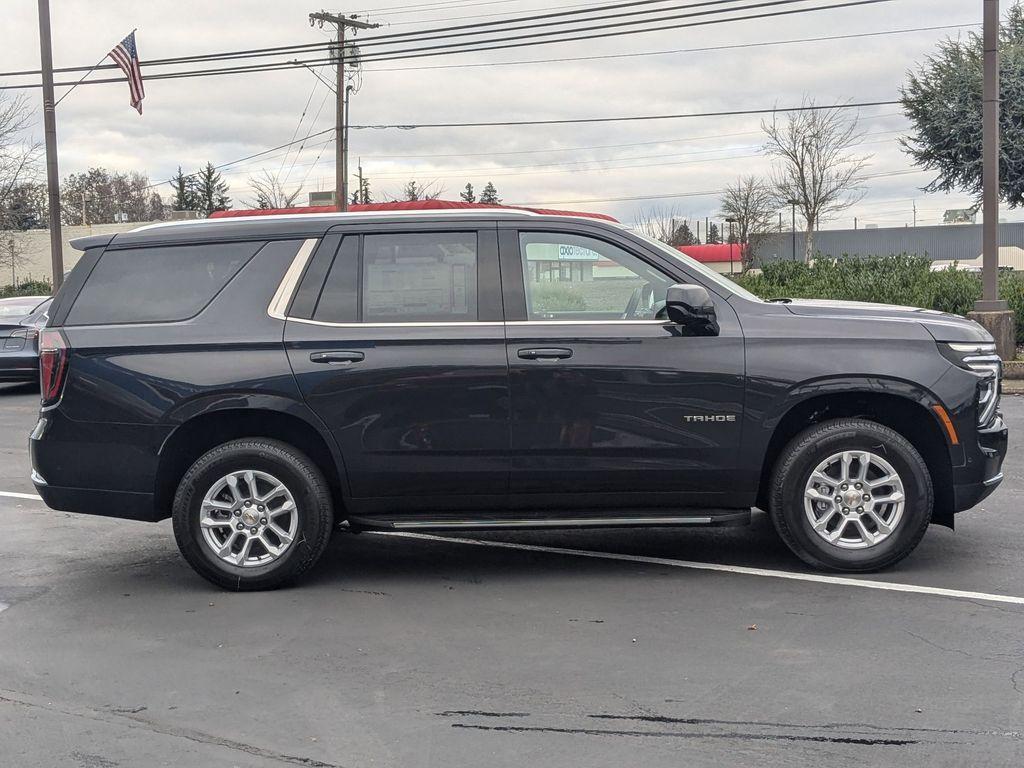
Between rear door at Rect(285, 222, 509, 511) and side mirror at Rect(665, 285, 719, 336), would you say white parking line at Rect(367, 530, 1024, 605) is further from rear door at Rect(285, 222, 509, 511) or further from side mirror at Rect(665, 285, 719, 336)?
side mirror at Rect(665, 285, 719, 336)

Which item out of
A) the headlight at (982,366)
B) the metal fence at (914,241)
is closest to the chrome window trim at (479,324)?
the headlight at (982,366)

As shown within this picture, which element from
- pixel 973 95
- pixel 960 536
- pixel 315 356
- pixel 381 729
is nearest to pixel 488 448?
pixel 315 356

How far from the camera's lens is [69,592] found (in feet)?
20.0

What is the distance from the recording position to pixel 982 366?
5.96 metres

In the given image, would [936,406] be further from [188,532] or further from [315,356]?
[188,532]

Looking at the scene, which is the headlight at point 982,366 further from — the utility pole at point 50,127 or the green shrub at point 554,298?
the utility pole at point 50,127

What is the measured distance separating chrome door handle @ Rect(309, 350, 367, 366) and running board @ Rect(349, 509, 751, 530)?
83 cm

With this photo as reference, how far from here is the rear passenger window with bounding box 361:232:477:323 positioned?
5.97m

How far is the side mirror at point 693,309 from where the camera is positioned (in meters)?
5.72

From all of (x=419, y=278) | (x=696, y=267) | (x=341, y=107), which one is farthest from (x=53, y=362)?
(x=341, y=107)

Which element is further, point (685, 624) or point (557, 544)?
point (557, 544)

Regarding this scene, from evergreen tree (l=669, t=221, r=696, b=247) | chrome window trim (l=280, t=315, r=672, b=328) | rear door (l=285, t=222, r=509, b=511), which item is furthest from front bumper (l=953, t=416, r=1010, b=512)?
evergreen tree (l=669, t=221, r=696, b=247)

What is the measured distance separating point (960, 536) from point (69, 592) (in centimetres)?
507

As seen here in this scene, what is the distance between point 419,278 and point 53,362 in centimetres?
197
